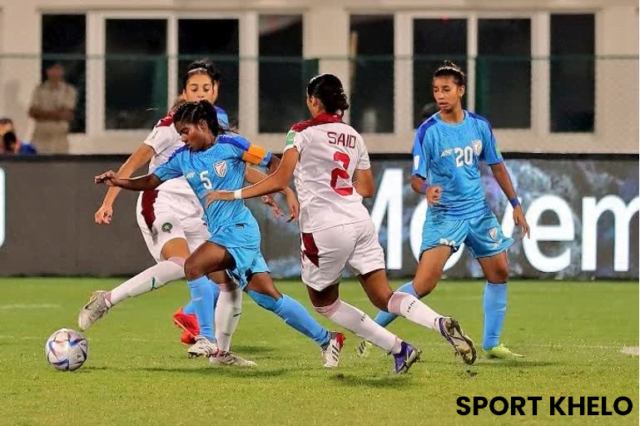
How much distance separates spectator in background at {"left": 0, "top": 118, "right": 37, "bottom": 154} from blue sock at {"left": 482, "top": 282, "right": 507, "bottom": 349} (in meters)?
9.10

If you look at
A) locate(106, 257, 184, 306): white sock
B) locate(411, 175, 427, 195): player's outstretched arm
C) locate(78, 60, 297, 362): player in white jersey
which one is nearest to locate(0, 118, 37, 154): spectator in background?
locate(78, 60, 297, 362): player in white jersey

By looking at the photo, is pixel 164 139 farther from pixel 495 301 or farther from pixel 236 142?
pixel 495 301

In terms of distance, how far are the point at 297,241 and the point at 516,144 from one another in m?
3.82

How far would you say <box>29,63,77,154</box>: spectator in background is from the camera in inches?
756

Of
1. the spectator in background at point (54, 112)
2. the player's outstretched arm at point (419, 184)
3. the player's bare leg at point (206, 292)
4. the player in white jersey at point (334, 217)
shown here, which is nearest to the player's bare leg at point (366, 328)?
the player in white jersey at point (334, 217)

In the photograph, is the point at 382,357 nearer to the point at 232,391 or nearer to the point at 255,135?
the point at 232,391

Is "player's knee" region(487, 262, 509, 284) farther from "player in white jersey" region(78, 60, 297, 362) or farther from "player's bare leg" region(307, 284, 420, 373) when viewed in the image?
"player in white jersey" region(78, 60, 297, 362)

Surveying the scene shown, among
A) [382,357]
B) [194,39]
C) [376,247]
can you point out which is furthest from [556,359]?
[194,39]

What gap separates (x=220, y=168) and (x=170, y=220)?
159cm

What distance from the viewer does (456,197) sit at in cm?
1092

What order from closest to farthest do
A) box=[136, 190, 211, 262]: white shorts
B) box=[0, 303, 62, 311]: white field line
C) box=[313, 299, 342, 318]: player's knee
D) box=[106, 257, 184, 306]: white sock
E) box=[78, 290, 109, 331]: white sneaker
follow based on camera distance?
box=[313, 299, 342, 318]: player's knee → box=[78, 290, 109, 331]: white sneaker → box=[106, 257, 184, 306]: white sock → box=[136, 190, 211, 262]: white shorts → box=[0, 303, 62, 311]: white field line

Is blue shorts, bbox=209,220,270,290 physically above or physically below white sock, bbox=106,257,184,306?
above

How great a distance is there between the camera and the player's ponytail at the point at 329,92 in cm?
968

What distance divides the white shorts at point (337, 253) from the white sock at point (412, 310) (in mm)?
219
